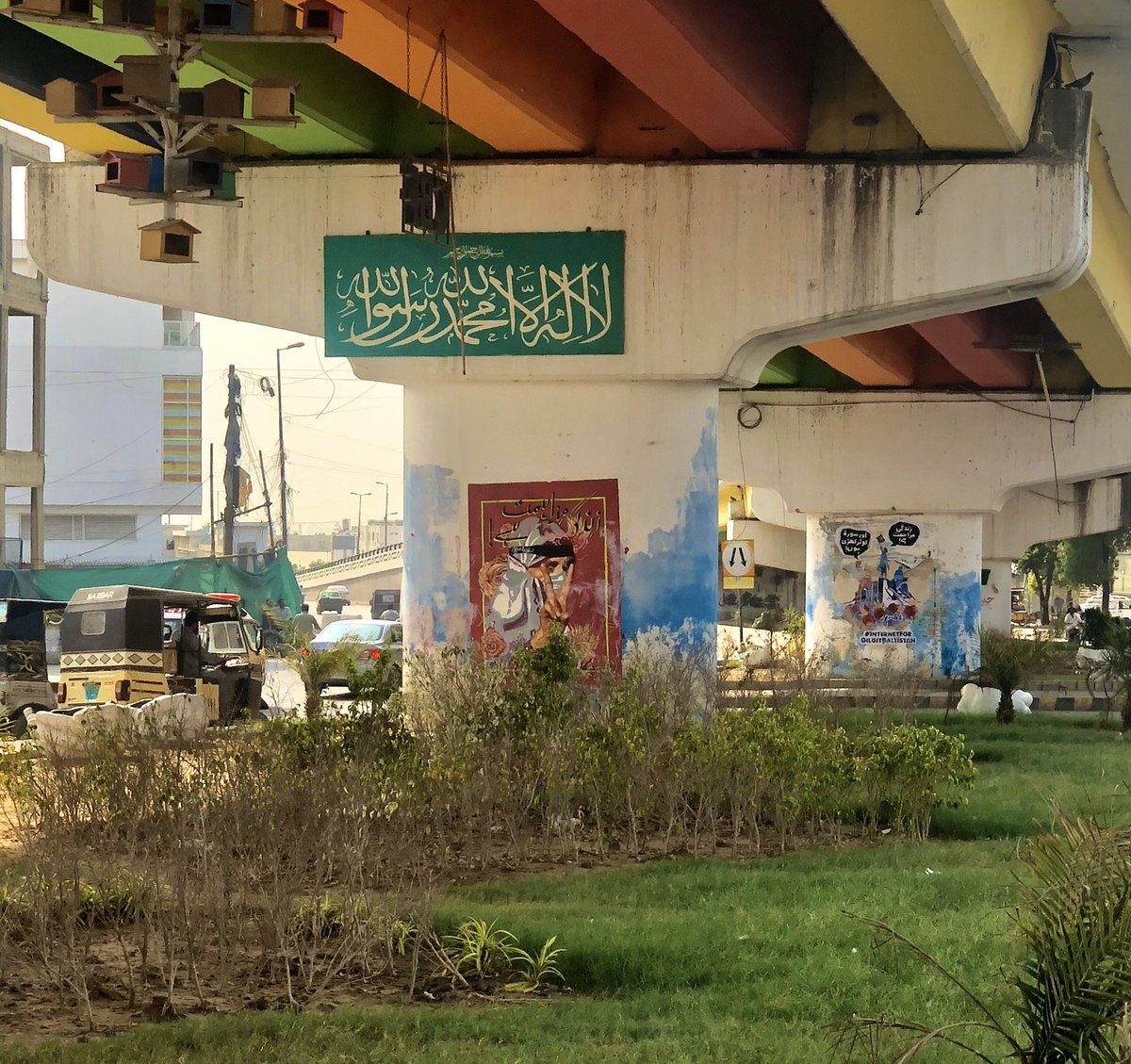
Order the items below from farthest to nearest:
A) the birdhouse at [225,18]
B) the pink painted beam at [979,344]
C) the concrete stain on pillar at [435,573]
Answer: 1. the pink painted beam at [979,344]
2. the concrete stain on pillar at [435,573]
3. the birdhouse at [225,18]

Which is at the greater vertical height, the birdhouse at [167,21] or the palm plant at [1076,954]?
the birdhouse at [167,21]

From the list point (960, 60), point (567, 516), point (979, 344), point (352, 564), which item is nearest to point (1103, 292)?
point (979, 344)

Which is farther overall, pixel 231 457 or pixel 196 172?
pixel 231 457

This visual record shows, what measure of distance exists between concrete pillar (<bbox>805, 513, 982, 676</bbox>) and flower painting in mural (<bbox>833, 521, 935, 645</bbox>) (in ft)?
0.05

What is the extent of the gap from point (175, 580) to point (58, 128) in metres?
16.2

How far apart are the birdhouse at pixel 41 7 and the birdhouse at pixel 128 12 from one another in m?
0.23

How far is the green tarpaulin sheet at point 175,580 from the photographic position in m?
24.5

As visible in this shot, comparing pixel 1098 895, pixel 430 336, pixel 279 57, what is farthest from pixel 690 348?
pixel 1098 895

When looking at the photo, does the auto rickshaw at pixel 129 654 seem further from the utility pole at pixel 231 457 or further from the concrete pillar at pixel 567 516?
the utility pole at pixel 231 457

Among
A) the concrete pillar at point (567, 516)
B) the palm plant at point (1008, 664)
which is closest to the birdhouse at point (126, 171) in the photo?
the concrete pillar at point (567, 516)

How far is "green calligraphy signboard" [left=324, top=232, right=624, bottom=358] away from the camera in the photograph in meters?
12.3

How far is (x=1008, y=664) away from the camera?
18.9 metres

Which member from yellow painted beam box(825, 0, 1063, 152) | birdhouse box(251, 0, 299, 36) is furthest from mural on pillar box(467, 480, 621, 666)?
birdhouse box(251, 0, 299, 36)

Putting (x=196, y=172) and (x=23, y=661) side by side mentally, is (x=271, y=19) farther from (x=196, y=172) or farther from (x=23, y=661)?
(x=23, y=661)
